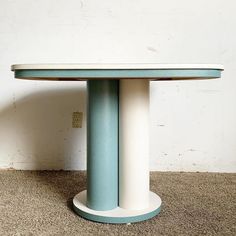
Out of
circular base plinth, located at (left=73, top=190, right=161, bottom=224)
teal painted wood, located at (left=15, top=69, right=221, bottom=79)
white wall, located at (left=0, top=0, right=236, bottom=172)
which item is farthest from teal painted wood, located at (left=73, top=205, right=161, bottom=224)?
white wall, located at (left=0, top=0, right=236, bottom=172)

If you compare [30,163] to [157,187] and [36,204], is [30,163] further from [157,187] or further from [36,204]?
[157,187]

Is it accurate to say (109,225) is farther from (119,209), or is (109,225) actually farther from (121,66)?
(121,66)

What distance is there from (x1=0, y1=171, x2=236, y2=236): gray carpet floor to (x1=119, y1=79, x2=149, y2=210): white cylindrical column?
5.1 inches

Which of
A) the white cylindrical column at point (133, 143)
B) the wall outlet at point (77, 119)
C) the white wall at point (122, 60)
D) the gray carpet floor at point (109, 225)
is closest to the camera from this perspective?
the gray carpet floor at point (109, 225)

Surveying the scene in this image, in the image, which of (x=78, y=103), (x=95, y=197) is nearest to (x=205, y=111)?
(x=78, y=103)

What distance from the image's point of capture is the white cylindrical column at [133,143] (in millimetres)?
1364

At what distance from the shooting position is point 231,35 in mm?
1971

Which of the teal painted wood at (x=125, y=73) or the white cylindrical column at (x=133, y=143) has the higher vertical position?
the teal painted wood at (x=125, y=73)

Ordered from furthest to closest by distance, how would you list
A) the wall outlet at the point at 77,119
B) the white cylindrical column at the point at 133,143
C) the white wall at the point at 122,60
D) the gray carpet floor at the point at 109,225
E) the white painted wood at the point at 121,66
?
the wall outlet at the point at 77,119
the white wall at the point at 122,60
the white cylindrical column at the point at 133,143
the gray carpet floor at the point at 109,225
the white painted wood at the point at 121,66

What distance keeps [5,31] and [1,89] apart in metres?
0.37

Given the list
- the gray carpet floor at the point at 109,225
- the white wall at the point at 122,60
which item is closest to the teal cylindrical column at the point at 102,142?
the gray carpet floor at the point at 109,225

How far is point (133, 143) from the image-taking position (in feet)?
4.52

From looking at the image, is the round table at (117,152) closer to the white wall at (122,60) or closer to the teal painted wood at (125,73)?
the teal painted wood at (125,73)

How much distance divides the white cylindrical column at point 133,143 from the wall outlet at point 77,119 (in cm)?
73
